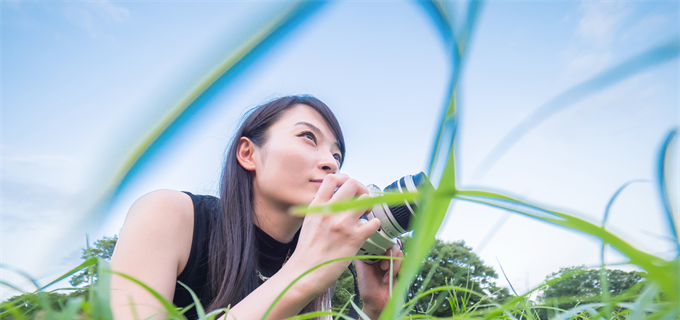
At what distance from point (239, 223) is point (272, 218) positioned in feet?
0.71

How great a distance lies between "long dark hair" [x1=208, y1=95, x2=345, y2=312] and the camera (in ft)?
4.81

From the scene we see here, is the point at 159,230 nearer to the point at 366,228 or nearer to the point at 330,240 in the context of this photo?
the point at 330,240

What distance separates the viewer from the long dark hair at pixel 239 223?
4.81ft

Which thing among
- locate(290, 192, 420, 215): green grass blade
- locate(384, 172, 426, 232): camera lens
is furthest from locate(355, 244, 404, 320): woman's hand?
locate(290, 192, 420, 215): green grass blade

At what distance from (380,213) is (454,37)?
1.16m

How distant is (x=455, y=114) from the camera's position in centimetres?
21

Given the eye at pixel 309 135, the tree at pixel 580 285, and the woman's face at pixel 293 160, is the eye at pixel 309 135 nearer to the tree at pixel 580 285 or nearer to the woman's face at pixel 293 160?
the woman's face at pixel 293 160

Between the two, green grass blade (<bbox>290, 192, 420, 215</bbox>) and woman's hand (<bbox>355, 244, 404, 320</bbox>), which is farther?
woman's hand (<bbox>355, 244, 404, 320</bbox>)

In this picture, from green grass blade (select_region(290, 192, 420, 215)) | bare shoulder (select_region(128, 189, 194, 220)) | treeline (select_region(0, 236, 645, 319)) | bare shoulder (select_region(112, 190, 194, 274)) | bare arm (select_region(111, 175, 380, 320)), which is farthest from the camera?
bare shoulder (select_region(128, 189, 194, 220))

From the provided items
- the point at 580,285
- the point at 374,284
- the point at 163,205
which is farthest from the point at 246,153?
the point at 580,285

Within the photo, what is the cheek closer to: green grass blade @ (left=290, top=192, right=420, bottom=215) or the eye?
the eye

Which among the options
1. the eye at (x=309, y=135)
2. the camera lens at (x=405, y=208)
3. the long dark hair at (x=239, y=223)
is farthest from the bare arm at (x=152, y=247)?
the camera lens at (x=405, y=208)

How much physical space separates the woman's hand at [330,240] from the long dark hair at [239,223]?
45 cm

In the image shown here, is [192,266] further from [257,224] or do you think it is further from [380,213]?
[380,213]
